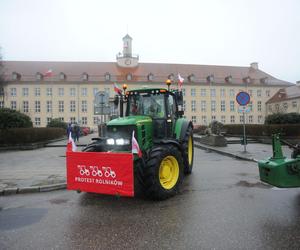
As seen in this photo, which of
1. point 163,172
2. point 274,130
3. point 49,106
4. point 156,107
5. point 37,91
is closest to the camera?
point 163,172

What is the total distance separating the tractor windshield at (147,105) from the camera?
672 centimetres

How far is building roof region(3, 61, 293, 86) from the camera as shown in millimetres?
60062

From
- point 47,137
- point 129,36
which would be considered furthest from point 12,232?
point 129,36

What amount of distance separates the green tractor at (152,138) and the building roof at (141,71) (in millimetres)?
54568

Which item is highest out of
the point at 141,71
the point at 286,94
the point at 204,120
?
the point at 141,71

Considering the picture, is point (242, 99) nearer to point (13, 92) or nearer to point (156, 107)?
point (156, 107)

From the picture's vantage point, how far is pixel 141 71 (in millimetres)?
63844

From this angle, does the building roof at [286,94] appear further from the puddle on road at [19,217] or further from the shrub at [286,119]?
the puddle on road at [19,217]

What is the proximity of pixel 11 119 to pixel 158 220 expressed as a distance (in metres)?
17.2

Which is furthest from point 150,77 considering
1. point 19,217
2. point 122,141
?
point 19,217

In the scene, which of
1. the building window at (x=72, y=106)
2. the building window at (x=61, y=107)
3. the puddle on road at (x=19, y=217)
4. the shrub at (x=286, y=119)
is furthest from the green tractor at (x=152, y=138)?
the building window at (x=61, y=107)

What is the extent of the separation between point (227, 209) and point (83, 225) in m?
2.73

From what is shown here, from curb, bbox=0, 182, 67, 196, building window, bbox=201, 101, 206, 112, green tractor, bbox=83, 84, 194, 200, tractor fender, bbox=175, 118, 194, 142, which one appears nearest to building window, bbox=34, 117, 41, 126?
building window, bbox=201, 101, 206, 112

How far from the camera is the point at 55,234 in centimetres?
364
